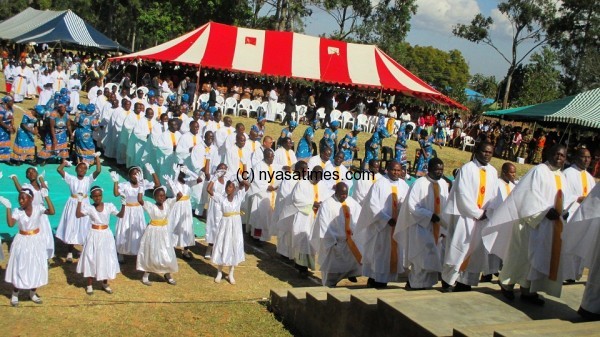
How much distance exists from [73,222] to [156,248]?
155 cm

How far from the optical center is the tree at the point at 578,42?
37969mm

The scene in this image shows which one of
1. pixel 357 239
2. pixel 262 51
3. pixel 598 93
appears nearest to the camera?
pixel 357 239

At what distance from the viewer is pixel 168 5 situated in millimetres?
41188

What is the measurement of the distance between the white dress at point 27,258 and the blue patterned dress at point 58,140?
6.59 m

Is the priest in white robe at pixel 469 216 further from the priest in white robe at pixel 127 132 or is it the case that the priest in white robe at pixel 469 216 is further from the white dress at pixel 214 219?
the priest in white robe at pixel 127 132

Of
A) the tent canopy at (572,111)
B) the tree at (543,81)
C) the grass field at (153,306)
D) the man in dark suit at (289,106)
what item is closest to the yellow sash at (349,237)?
the grass field at (153,306)

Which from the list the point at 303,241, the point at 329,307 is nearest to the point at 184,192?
the point at 303,241

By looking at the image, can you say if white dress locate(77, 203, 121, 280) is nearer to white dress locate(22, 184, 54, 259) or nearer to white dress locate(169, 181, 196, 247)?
white dress locate(22, 184, 54, 259)

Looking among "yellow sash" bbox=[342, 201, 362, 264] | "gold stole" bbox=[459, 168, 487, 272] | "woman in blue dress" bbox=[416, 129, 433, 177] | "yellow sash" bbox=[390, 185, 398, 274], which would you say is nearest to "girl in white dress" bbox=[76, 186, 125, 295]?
"yellow sash" bbox=[342, 201, 362, 264]

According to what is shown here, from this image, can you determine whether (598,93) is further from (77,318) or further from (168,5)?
(168,5)

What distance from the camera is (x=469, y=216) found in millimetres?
6688

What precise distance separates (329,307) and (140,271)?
131 inches

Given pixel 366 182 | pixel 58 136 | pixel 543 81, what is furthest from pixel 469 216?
pixel 543 81

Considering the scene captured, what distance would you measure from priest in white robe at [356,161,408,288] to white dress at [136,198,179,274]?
2.72 metres
